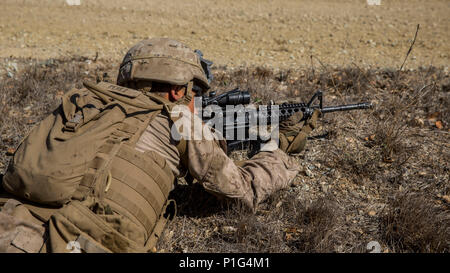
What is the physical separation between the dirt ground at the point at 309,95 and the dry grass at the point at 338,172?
0.04ft

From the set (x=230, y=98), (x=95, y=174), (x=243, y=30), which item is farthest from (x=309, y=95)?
(x=243, y=30)

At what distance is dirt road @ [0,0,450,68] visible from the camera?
7375 millimetres

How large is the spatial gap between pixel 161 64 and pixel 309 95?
2.55m

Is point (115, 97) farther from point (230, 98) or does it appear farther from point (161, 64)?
point (230, 98)

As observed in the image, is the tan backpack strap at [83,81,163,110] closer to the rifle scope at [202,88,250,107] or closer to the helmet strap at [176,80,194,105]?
the helmet strap at [176,80,194,105]

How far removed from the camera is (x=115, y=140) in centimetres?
238

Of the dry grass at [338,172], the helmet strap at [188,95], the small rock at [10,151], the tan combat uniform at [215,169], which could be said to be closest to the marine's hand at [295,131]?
the dry grass at [338,172]

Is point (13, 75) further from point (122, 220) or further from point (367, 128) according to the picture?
point (367, 128)

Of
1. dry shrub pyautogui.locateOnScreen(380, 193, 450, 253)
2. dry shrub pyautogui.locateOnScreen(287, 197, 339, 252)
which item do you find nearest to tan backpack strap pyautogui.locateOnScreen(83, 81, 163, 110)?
dry shrub pyautogui.locateOnScreen(287, 197, 339, 252)

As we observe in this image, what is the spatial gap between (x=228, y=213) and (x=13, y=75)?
413 centimetres

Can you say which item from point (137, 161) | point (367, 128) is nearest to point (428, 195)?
point (367, 128)

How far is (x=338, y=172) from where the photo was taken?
3668mm

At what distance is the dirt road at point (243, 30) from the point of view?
24.2ft
